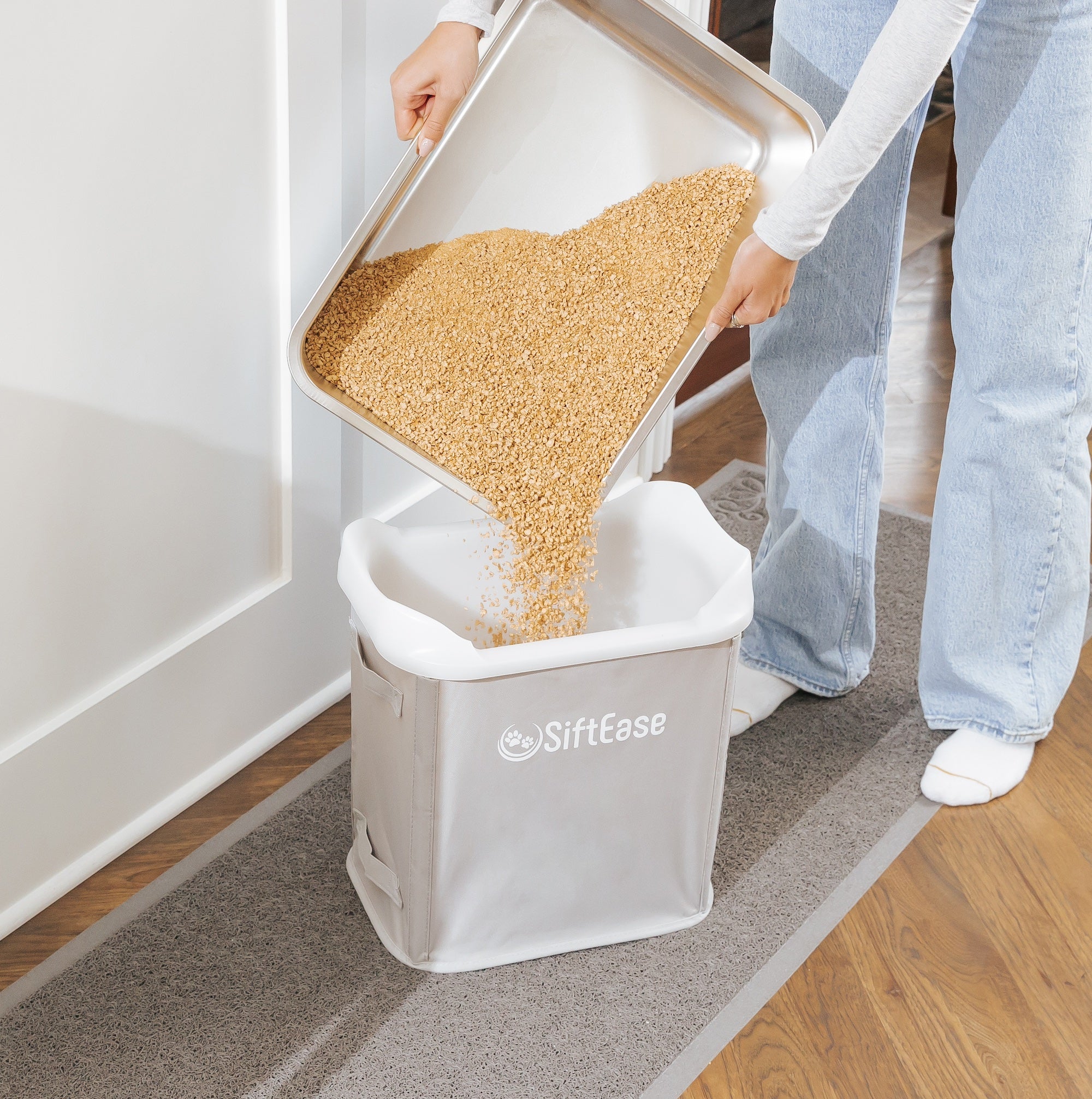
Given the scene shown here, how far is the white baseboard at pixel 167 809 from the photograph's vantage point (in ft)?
3.86

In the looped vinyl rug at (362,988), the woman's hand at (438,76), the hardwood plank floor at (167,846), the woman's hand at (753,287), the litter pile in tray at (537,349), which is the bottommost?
the hardwood plank floor at (167,846)

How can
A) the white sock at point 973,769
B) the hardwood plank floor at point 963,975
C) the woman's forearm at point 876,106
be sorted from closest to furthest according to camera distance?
the woman's forearm at point 876,106 → the hardwood plank floor at point 963,975 → the white sock at point 973,769

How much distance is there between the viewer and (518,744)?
1046mm

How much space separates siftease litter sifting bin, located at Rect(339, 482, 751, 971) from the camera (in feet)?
3.36

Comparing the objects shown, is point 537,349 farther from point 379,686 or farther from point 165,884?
point 165,884

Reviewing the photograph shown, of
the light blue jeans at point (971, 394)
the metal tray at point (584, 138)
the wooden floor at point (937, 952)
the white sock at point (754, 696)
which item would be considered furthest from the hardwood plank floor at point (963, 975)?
the metal tray at point (584, 138)

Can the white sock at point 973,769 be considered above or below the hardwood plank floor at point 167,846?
above

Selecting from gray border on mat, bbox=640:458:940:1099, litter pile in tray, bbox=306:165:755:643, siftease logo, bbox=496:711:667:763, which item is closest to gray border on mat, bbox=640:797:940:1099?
gray border on mat, bbox=640:458:940:1099

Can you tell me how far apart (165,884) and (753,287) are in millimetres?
813

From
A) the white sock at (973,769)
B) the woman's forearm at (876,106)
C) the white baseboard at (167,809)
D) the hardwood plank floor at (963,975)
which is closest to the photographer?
the woman's forearm at (876,106)

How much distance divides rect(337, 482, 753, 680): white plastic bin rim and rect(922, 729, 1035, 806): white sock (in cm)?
41

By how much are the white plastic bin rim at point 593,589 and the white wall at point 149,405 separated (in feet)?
0.73

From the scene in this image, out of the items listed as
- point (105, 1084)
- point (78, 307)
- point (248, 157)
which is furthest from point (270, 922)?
point (248, 157)

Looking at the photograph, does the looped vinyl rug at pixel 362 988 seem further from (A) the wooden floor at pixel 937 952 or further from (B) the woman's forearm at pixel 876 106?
(B) the woman's forearm at pixel 876 106
